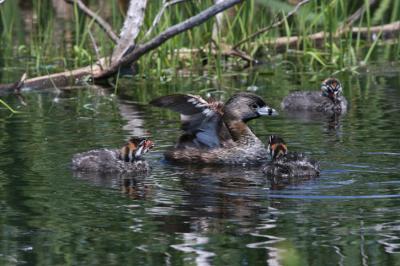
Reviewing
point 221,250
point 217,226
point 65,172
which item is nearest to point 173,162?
point 65,172

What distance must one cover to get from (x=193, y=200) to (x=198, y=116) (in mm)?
2088

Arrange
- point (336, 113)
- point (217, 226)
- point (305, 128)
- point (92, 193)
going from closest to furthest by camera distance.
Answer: point (217, 226) → point (92, 193) → point (305, 128) → point (336, 113)

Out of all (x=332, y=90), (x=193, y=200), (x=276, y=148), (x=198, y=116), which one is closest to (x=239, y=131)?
(x=198, y=116)

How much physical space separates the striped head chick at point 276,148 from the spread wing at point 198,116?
60 centimetres

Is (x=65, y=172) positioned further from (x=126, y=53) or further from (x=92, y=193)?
(x=126, y=53)

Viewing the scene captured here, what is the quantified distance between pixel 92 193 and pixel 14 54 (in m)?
8.98

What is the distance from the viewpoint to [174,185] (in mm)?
8492

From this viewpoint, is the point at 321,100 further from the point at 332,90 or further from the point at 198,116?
the point at 198,116

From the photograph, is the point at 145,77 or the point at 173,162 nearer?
the point at 173,162

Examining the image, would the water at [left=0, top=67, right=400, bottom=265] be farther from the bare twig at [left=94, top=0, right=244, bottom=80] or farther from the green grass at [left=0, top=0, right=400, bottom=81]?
the green grass at [left=0, top=0, right=400, bottom=81]

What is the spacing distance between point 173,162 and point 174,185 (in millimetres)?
Answer: 1242

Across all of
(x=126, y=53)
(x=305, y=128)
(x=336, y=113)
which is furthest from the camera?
(x=126, y=53)

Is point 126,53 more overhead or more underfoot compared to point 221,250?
more overhead

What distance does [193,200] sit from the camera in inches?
307
